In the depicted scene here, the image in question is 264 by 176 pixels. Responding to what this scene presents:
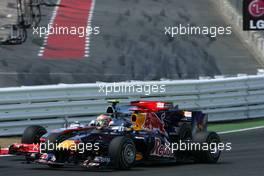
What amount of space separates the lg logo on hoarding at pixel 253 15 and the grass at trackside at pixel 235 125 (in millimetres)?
12712

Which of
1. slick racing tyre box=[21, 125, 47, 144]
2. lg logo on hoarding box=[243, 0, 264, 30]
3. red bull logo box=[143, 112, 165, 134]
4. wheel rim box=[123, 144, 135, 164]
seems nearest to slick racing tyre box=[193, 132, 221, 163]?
red bull logo box=[143, 112, 165, 134]

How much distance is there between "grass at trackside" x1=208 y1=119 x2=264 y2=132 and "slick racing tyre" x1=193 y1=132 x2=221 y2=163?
18.9ft

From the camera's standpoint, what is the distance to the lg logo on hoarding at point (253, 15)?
3347cm

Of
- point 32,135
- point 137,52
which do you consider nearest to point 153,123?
point 32,135

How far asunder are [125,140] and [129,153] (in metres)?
0.22

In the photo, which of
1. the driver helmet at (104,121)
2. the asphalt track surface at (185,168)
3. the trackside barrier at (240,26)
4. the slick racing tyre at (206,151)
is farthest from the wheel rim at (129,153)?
the trackside barrier at (240,26)

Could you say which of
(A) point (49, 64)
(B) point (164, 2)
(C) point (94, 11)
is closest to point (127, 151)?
(A) point (49, 64)

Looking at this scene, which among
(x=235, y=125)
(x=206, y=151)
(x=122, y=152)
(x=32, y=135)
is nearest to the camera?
(x=122, y=152)

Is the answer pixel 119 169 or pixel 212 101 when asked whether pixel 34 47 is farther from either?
pixel 119 169

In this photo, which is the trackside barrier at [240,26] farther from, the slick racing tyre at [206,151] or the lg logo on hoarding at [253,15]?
the slick racing tyre at [206,151]

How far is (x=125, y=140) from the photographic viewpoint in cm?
1207

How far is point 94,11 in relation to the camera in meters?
37.1

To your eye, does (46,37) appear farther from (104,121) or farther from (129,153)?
(129,153)

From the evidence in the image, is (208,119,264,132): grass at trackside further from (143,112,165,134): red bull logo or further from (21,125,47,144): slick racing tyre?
(21,125,47,144): slick racing tyre
